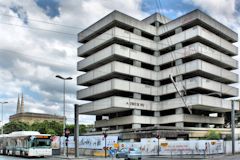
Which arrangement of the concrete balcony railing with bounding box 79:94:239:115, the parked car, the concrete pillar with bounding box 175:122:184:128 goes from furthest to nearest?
1. the concrete pillar with bounding box 175:122:184:128
2. the concrete balcony railing with bounding box 79:94:239:115
3. the parked car

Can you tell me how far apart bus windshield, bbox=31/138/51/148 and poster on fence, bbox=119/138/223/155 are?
1025 centimetres

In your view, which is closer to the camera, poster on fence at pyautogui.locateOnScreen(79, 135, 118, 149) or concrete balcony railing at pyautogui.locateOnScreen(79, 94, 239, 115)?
poster on fence at pyautogui.locateOnScreen(79, 135, 118, 149)

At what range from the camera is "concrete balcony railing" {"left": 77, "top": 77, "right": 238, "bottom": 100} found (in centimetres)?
6850

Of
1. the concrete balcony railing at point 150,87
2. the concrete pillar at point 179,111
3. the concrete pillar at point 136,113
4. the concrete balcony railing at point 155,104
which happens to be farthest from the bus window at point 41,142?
the concrete pillar at point 179,111

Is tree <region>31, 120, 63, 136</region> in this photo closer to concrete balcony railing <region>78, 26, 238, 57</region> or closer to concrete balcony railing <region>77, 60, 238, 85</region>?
concrete balcony railing <region>77, 60, 238, 85</region>

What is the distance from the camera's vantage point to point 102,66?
2886 inches

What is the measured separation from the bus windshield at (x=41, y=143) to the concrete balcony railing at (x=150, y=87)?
28018mm

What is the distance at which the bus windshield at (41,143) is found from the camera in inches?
1617

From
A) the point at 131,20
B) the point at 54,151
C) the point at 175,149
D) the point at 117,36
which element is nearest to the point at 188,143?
the point at 175,149

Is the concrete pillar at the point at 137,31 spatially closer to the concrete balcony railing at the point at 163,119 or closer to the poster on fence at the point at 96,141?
the concrete balcony railing at the point at 163,119

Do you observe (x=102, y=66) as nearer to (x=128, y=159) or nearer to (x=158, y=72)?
(x=158, y=72)

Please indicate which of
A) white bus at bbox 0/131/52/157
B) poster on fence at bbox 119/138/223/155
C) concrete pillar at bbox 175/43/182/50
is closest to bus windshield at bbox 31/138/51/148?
white bus at bbox 0/131/52/157

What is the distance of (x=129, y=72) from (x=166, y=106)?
1059 centimetres

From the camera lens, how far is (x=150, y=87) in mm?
75375
